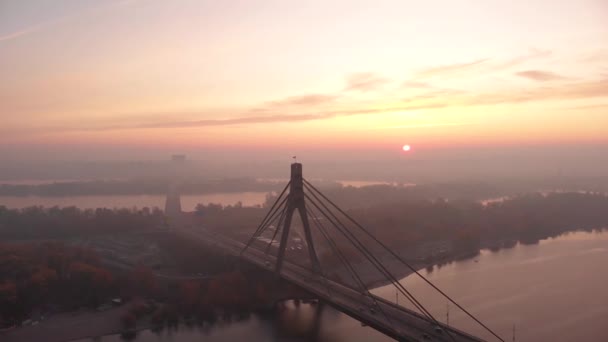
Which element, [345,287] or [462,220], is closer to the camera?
[345,287]

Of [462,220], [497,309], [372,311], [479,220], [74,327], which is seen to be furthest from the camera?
[462,220]

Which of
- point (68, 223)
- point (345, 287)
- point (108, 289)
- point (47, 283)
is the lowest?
point (108, 289)

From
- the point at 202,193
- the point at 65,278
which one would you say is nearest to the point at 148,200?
the point at 202,193

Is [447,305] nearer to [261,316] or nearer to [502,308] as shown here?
[502,308]

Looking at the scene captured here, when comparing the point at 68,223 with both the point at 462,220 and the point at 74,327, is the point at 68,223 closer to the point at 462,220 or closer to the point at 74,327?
the point at 74,327

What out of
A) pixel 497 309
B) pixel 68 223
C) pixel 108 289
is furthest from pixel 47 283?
pixel 497 309

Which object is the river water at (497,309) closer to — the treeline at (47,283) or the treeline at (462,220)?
the treeline at (47,283)

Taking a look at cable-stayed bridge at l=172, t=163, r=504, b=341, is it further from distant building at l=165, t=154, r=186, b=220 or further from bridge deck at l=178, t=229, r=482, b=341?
distant building at l=165, t=154, r=186, b=220
